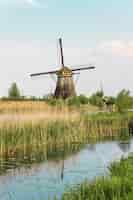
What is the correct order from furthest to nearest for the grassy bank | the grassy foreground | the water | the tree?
the tree
the grassy bank
the water
the grassy foreground

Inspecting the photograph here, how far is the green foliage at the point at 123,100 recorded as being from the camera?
3481 cm

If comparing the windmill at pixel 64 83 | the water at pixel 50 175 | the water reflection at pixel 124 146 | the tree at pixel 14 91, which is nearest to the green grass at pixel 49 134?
the water at pixel 50 175

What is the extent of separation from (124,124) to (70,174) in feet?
44.6

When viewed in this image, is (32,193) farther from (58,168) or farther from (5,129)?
(5,129)

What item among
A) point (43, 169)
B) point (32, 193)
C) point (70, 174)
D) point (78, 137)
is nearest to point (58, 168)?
point (43, 169)

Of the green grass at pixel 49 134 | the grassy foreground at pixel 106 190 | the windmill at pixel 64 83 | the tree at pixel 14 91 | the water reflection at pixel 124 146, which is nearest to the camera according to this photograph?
the grassy foreground at pixel 106 190

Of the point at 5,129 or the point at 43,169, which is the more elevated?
the point at 5,129

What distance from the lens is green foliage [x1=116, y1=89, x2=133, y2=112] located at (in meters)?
34.8

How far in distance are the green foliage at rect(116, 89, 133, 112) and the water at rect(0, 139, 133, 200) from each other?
20.4 m

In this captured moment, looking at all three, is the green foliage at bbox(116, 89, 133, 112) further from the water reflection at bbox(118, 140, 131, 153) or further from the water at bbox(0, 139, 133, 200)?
the water at bbox(0, 139, 133, 200)

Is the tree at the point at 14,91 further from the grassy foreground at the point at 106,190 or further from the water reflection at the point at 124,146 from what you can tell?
the grassy foreground at the point at 106,190

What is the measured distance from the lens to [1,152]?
12.2 m

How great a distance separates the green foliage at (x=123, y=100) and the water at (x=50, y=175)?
20.4 meters

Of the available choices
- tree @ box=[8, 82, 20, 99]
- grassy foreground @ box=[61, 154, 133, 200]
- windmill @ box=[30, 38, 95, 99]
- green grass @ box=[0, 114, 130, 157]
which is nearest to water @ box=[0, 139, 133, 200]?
green grass @ box=[0, 114, 130, 157]
